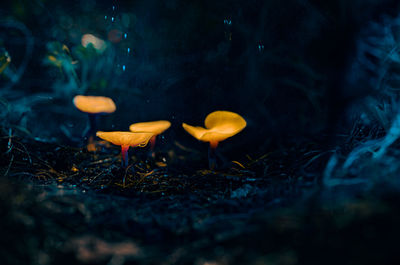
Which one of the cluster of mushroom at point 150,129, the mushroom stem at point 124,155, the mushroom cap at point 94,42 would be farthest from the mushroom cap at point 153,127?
the mushroom cap at point 94,42

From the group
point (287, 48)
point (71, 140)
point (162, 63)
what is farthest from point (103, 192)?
point (287, 48)

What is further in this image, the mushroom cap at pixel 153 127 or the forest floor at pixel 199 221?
the mushroom cap at pixel 153 127

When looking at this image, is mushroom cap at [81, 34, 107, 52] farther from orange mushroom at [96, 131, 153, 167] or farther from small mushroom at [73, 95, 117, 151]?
orange mushroom at [96, 131, 153, 167]

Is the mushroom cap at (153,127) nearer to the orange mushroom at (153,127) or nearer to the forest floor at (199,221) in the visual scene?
the orange mushroom at (153,127)

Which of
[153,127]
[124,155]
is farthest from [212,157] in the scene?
[124,155]

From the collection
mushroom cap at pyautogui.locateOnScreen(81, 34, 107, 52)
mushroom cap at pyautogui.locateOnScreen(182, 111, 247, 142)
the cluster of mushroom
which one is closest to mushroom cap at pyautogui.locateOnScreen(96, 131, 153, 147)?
the cluster of mushroom

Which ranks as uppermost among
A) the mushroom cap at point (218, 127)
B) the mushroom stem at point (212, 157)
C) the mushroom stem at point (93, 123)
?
the mushroom stem at point (93, 123)
